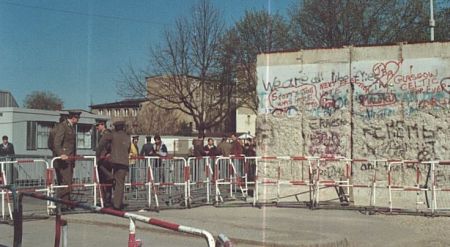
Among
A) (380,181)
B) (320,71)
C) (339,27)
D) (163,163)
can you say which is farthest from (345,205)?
(339,27)

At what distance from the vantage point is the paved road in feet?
32.0

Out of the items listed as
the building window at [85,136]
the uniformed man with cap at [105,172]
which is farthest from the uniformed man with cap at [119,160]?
the building window at [85,136]

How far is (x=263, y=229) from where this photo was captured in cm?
1099

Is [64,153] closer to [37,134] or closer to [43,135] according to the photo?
[37,134]

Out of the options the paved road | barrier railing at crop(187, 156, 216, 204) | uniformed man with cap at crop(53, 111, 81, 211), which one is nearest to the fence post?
the paved road

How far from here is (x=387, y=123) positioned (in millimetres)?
15844

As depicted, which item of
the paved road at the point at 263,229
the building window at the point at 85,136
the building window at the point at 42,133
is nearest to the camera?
the paved road at the point at 263,229

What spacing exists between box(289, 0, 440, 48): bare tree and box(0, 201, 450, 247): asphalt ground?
2003cm

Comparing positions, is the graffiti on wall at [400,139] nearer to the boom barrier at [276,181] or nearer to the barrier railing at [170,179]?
the boom barrier at [276,181]

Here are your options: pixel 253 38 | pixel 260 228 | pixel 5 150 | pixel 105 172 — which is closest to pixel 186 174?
pixel 105 172

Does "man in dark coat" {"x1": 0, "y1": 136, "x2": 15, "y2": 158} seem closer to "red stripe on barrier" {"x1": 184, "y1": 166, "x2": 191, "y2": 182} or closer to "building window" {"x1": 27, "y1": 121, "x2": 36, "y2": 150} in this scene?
"building window" {"x1": 27, "y1": 121, "x2": 36, "y2": 150}

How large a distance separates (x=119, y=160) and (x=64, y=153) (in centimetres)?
120

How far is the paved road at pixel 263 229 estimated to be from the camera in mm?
9758

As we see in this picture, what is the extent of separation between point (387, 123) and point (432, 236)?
16.4 ft
